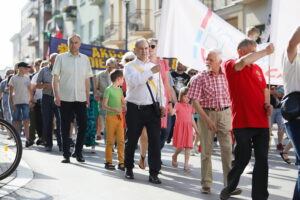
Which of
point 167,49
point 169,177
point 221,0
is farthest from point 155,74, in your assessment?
point 221,0

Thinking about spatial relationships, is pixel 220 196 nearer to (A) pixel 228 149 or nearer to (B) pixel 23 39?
(A) pixel 228 149

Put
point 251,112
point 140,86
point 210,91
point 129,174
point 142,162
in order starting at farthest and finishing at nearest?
point 142,162 → point 129,174 → point 140,86 → point 210,91 → point 251,112

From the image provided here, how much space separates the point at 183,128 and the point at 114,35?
30267mm

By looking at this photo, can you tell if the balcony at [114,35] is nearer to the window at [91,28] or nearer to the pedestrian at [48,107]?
the window at [91,28]

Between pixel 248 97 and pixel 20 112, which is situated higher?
pixel 248 97

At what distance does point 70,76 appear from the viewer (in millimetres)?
9531

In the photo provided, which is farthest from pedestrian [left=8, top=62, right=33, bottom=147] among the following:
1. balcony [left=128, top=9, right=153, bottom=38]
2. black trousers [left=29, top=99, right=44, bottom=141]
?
balcony [left=128, top=9, right=153, bottom=38]

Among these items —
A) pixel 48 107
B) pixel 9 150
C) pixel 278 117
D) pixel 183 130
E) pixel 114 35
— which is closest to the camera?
pixel 9 150

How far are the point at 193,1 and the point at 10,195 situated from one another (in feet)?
11.9

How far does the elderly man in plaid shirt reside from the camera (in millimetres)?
6727

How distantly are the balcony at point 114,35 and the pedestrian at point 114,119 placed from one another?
2902 centimetres

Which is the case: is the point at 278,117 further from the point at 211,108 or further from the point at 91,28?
the point at 91,28

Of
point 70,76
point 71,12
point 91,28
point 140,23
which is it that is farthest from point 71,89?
point 71,12

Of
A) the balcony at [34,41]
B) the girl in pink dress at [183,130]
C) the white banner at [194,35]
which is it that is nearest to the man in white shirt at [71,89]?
the girl in pink dress at [183,130]
